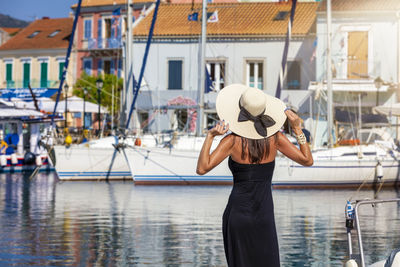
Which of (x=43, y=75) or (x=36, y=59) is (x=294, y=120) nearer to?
(x=43, y=75)

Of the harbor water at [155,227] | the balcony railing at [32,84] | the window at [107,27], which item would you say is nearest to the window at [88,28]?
the window at [107,27]

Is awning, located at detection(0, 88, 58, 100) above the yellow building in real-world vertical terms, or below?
below

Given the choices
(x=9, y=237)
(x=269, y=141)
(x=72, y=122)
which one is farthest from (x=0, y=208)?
(x=72, y=122)

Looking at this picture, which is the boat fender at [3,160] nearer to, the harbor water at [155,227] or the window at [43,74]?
the harbor water at [155,227]

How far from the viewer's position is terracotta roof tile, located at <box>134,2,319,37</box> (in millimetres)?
43969

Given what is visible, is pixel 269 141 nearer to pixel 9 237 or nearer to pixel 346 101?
pixel 9 237

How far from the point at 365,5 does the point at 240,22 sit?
7.57 meters

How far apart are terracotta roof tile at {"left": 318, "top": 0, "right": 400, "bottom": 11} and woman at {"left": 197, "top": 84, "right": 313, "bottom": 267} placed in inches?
1340

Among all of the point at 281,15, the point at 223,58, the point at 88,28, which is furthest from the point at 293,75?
the point at 88,28

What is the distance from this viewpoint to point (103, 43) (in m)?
61.1

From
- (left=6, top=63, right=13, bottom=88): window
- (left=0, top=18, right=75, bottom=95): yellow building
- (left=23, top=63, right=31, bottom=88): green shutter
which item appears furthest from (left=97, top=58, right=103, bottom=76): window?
(left=6, top=63, right=13, bottom=88): window

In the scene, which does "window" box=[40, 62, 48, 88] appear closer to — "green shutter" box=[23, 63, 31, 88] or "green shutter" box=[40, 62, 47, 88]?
"green shutter" box=[40, 62, 47, 88]

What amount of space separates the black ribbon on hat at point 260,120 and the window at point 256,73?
36835 mm

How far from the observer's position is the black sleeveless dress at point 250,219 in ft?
22.6
